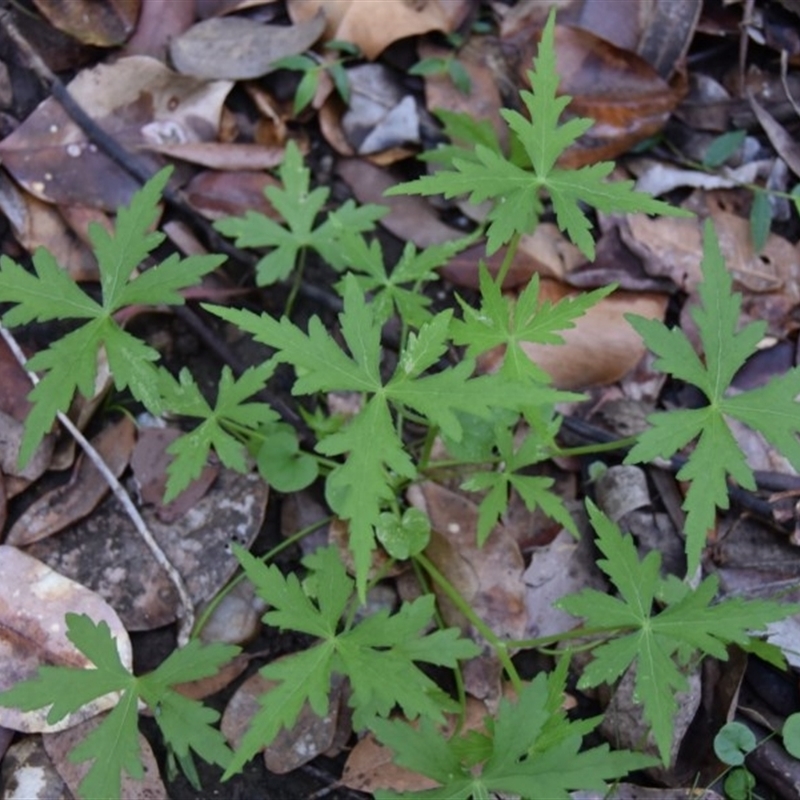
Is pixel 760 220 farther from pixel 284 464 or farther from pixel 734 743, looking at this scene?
pixel 284 464

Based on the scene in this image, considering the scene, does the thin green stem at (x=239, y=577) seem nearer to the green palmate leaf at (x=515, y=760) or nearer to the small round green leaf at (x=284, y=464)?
the small round green leaf at (x=284, y=464)

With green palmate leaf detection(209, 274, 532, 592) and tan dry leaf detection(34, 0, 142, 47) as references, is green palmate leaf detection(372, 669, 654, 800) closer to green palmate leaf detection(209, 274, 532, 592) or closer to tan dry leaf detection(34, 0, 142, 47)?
green palmate leaf detection(209, 274, 532, 592)

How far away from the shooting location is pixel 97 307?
2.41 metres

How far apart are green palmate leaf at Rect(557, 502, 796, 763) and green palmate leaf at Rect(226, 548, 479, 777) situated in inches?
11.5

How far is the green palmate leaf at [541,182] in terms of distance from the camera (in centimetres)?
232

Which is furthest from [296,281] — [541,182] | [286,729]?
[286,729]

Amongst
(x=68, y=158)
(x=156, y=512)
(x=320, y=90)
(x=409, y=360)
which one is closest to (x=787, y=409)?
(x=409, y=360)

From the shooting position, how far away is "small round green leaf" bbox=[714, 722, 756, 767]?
2.59 metres

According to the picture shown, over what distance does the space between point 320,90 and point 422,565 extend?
1625mm

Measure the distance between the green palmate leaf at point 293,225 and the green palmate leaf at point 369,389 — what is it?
0.81m

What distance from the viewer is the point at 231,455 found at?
254 centimetres

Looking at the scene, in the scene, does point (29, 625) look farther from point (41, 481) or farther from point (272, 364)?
point (272, 364)

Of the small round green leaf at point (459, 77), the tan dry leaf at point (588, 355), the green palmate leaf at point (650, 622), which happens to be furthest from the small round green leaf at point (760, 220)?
the green palmate leaf at point (650, 622)

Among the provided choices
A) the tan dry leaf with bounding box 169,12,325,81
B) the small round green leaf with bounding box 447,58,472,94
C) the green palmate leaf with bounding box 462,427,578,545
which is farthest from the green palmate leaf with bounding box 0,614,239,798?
the small round green leaf with bounding box 447,58,472,94
